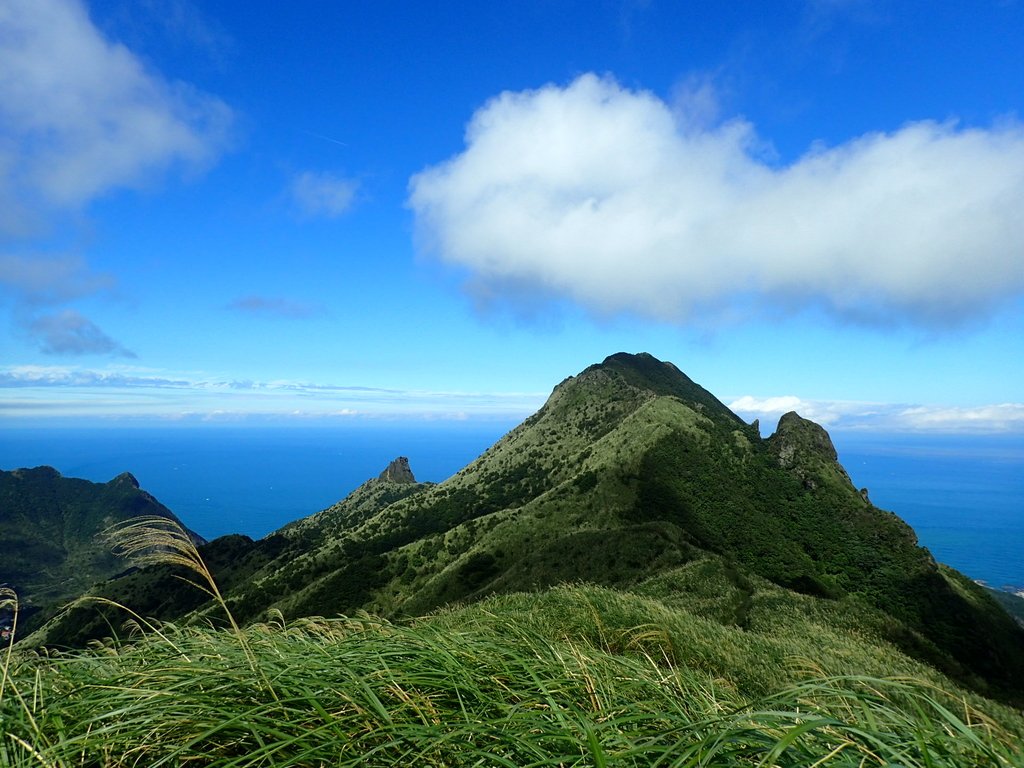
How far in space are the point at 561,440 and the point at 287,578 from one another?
224 ft

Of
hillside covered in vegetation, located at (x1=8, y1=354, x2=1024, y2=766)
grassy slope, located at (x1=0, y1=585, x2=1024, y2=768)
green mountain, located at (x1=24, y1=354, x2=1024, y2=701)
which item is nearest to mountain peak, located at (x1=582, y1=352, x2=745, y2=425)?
hillside covered in vegetation, located at (x1=8, y1=354, x2=1024, y2=766)

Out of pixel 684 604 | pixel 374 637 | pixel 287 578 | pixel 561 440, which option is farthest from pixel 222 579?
pixel 374 637

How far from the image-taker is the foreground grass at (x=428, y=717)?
2715 mm

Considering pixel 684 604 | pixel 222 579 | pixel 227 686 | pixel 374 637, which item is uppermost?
pixel 227 686

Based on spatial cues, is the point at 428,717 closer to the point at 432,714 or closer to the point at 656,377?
the point at 432,714

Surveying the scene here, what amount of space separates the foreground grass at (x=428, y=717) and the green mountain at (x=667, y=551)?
97.6ft

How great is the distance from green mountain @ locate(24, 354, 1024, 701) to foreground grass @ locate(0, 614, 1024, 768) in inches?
1171

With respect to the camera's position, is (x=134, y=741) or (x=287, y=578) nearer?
(x=134, y=741)

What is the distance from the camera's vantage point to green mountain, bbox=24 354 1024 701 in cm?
5000

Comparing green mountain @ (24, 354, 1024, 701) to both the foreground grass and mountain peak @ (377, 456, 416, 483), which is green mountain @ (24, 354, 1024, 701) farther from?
mountain peak @ (377, 456, 416, 483)

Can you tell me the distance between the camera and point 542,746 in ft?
9.87

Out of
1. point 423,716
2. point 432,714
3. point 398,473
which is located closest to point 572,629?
point 432,714

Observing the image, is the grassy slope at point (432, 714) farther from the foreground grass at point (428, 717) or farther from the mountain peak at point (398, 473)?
the mountain peak at point (398, 473)

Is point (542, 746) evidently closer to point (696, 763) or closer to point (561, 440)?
point (696, 763)
